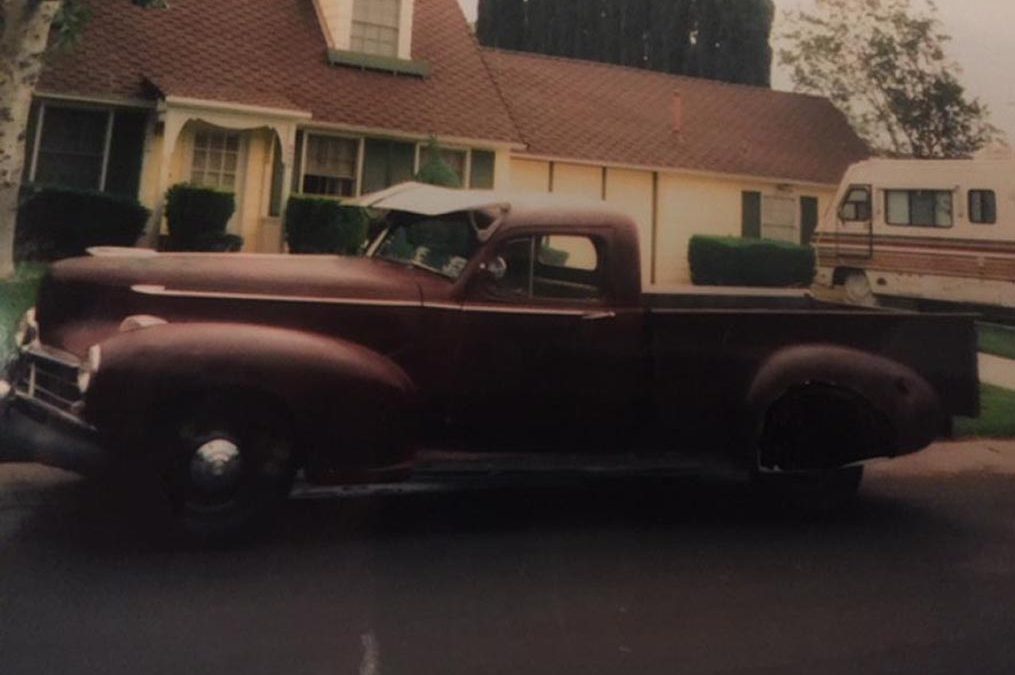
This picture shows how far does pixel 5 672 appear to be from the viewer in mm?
2699

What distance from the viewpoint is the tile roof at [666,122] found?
16891 millimetres

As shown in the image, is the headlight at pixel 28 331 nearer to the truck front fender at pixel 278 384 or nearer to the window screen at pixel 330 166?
the truck front fender at pixel 278 384

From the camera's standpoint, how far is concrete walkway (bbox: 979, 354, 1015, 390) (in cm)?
1017

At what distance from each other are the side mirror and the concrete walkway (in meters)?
7.48

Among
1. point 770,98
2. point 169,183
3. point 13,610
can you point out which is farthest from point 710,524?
point 770,98

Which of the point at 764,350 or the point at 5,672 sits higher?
the point at 764,350

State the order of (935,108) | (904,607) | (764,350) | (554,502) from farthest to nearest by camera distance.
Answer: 1. (935,108)
2. (554,502)
3. (764,350)
4. (904,607)

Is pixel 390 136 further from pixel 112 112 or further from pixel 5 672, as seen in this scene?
pixel 5 672

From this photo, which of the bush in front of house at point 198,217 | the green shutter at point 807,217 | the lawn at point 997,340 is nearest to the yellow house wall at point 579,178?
the green shutter at point 807,217

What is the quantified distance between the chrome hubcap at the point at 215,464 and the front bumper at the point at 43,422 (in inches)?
15.0

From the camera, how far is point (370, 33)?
15.7 metres

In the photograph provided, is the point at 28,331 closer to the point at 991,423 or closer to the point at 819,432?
the point at 819,432

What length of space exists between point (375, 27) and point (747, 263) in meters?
8.14

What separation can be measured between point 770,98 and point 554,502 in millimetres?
17953
